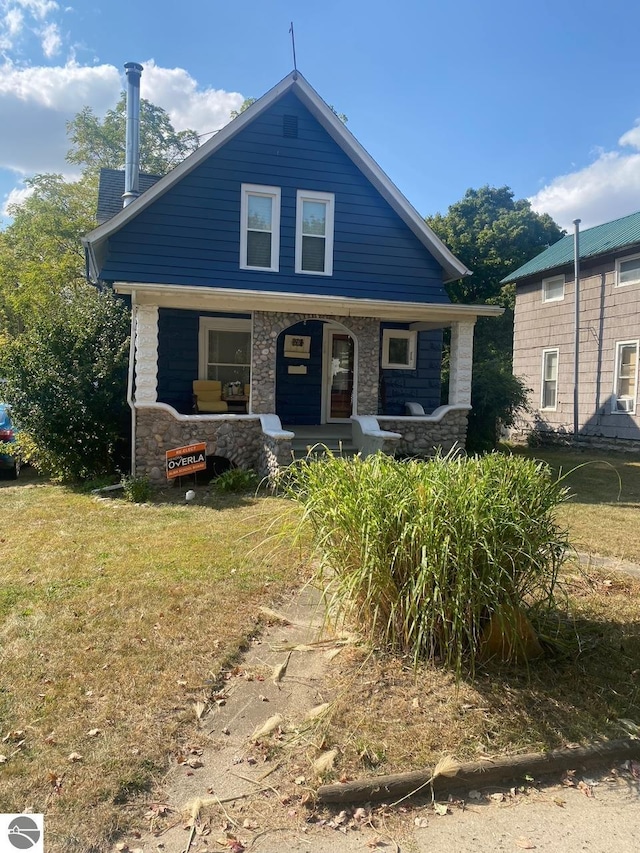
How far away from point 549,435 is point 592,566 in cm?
1255

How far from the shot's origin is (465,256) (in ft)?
103

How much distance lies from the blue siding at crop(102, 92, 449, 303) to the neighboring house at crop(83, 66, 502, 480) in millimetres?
28

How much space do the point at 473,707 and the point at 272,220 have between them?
1101 centimetres

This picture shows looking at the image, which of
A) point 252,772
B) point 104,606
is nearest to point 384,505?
point 252,772

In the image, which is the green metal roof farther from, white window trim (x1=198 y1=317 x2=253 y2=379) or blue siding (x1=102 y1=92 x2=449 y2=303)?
white window trim (x1=198 y1=317 x2=253 y2=379)

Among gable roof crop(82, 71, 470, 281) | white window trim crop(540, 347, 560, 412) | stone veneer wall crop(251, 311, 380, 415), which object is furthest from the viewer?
white window trim crop(540, 347, 560, 412)

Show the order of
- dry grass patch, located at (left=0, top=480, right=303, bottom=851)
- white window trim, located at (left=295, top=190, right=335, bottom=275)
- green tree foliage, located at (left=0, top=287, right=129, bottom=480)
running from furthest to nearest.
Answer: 1. white window trim, located at (left=295, top=190, right=335, bottom=275)
2. green tree foliage, located at (left=0, top=287, right=129, bottom=480)
3. dry grass patch, located at (left=0, top=480, right=303, bottom=851)

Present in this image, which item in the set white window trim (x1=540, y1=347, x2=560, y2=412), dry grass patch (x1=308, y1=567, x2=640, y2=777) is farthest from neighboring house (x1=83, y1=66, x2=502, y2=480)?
dry grass patch (x1=308, y1=567, x2=640, y2=777)

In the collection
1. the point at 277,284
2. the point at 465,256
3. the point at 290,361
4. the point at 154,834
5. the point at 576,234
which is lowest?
the point at 154,834

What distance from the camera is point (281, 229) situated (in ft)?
40.6

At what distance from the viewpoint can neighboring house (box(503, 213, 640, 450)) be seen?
14898 mm

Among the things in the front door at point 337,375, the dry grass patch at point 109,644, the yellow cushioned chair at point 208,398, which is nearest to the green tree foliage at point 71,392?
the yellow cushioned chair at point 208,398

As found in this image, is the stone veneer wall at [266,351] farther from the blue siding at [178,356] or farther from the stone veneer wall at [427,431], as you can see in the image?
the blue siding at [178,356]

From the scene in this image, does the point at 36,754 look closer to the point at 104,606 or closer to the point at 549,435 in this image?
the point at 104,606
